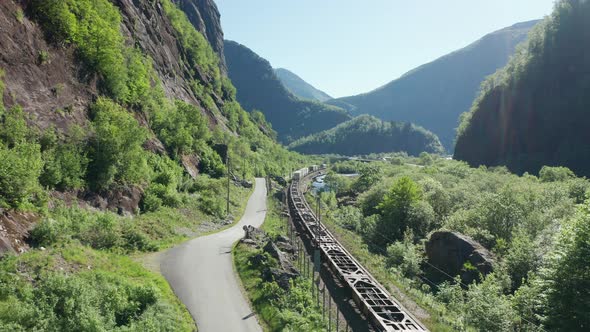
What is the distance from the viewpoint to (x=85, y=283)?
1750cm

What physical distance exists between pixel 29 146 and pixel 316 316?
71.9ft

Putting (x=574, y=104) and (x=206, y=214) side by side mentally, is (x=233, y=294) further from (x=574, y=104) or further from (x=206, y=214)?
(x=574, y=104)

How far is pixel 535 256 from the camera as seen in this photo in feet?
96.8

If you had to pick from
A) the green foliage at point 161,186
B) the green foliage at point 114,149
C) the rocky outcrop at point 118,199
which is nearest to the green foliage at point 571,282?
the rocky outcrop at point 118,199

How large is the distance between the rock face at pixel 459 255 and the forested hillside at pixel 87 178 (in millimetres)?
→ 24980

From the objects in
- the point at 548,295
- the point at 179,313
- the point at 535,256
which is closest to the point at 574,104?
the point at 535,256

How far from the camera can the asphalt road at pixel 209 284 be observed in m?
20.5

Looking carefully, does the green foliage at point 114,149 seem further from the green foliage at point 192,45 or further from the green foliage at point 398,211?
the green foliage at point 192,45

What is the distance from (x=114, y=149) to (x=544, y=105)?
101 m

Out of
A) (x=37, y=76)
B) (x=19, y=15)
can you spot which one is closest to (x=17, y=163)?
(x=37, y=76)

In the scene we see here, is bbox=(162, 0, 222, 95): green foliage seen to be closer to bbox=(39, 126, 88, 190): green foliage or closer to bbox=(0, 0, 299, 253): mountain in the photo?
bbox=(0, 0, 299, 253): mountain

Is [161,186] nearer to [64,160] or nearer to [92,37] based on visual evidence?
[64,160]

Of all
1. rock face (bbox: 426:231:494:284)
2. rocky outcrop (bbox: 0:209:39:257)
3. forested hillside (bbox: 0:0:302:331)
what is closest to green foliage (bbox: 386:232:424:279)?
rock face (bbox: 426:231:494:284)

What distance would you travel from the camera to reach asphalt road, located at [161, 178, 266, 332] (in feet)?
67.2
